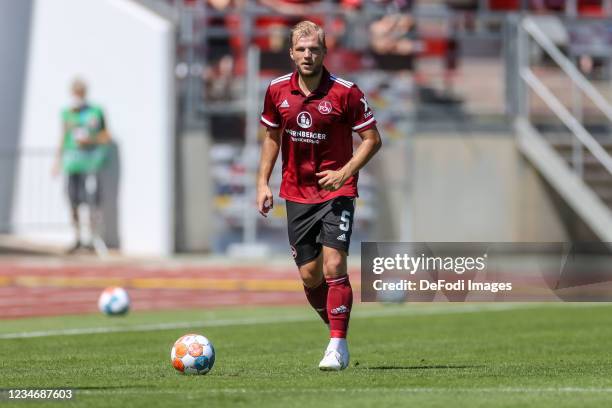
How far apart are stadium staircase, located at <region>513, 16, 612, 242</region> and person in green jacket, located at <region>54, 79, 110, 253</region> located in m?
6.38

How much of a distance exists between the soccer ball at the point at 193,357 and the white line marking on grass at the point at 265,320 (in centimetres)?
364

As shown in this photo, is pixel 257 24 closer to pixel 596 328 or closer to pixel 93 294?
pixel 93 294

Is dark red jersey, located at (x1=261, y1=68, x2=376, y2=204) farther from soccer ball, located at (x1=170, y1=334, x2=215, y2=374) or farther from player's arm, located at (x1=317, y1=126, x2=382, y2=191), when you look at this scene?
soccer ball, located at (x1=170, y1=334, x2=215, y2=374)

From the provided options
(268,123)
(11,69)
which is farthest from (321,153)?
(11,69)

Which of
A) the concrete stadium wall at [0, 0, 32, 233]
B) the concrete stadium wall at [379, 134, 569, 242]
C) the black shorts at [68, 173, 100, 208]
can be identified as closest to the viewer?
the black shorts at [68, 173, 100, 208]

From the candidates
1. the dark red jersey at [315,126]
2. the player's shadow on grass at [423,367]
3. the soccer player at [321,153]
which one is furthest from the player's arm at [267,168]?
the player's shadow on grass at [423,367]

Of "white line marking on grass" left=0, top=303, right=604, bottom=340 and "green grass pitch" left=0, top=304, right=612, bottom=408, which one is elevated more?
"green grass pitch" left=0, top=304, right=612, bottom=408

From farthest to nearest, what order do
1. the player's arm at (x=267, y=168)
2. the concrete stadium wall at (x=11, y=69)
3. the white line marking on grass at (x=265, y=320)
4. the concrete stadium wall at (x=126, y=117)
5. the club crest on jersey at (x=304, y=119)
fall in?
the concrete stadium wall at (x=11, y=69) → the concrete stadium wall at (x=126, y=117) → the white line marking on grass at (x=265, y=320) → the player's arm at (x=267, y=168) → the club crest on jersey at (x=304, y=119)

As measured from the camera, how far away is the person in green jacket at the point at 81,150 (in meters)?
22.9

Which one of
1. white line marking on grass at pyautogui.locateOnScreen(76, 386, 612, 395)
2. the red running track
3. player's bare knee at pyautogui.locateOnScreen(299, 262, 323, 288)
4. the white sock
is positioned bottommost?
the red running track

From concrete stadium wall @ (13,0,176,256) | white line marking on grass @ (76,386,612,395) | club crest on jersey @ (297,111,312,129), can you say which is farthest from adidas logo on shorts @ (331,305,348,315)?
concrete stadium wall @ (13,0,176,256)

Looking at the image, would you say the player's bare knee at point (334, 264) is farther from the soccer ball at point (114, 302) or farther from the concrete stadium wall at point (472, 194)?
the concrete stadium wall at point (472, 194)

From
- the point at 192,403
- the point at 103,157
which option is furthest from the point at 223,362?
the point at 103,157

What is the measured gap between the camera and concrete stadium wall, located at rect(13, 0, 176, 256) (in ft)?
76.8
